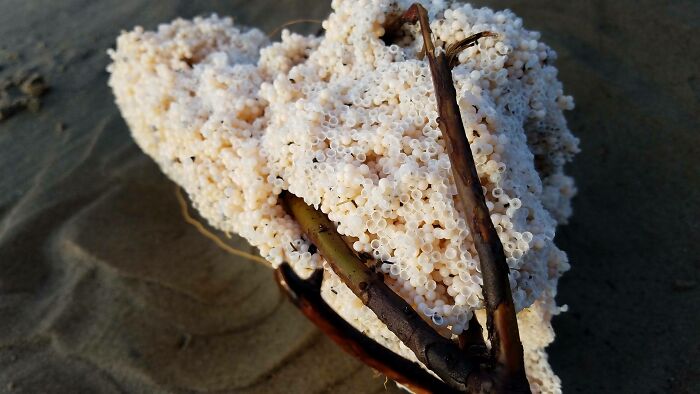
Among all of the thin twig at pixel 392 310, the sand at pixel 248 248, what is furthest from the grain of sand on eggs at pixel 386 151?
the sand at pixel 248 248

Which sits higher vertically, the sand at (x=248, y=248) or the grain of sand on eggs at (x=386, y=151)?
the grain of sand on eggs at (x=386, y=151)

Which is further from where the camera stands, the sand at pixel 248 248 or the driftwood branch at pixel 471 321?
the sand at pixel 248 248

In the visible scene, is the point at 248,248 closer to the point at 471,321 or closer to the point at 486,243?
the point at 471,321

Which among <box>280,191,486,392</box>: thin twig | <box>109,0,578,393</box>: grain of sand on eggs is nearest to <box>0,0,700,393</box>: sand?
<box>109,0,578,393</box>: grain of sand on eggs

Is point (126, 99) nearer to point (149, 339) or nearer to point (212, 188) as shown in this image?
point (212, 188)

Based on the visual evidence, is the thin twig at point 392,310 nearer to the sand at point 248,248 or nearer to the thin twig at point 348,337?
the thin twig at point 348,337

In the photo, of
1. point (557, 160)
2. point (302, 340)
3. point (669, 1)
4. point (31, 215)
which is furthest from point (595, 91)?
point (31, 215)

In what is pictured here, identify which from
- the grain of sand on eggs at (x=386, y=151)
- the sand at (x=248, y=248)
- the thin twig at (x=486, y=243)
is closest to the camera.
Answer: the thin twig at (x=486, y=243)

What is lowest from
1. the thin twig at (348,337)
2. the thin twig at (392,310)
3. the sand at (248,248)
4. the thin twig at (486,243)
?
the sand at (248,248)

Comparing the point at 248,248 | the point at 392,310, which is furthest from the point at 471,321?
the point at 248,248
